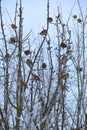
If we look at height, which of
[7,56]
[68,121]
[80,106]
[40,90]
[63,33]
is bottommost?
[68,121]

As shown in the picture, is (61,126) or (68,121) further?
(68,121)

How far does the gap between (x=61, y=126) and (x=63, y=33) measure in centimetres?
152

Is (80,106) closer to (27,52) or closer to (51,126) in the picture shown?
(51,126)

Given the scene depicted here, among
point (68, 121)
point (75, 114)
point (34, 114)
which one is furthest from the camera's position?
point (68, 121)

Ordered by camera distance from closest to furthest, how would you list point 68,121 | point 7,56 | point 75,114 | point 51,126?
1. point 7,56
2. point 51,126
3. point 75,114
4. point 68,121

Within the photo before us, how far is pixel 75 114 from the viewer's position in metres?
4.55

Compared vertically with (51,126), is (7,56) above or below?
above

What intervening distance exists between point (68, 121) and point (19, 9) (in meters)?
2.65

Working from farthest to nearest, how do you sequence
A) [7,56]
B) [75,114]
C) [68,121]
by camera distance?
[68,121] < [75,114] < [7,56]

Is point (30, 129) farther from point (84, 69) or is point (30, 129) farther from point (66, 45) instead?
point (84, 69)

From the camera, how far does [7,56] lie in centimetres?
295

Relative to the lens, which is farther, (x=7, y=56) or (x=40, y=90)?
(x=40, y=90)

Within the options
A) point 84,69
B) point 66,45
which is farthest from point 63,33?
point 84,69

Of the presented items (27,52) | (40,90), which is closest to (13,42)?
(27,52)
